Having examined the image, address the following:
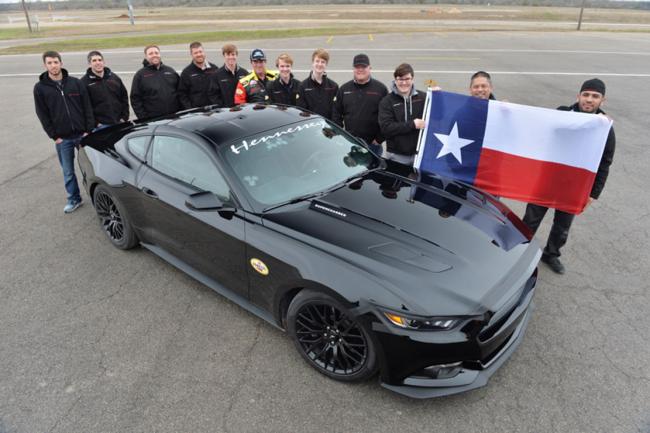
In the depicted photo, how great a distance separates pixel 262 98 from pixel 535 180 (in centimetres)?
360

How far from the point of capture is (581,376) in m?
3.09

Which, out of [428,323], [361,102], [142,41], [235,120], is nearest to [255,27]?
[142,41]

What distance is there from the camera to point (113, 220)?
15.5 feet

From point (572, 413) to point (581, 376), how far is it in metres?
0.39

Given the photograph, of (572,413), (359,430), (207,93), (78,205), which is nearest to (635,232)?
(572,413)

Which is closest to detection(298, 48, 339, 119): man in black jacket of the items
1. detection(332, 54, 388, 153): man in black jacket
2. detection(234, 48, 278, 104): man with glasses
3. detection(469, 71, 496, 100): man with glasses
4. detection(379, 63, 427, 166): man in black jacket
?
detection(332, 54, 388, 153): man in black jacket

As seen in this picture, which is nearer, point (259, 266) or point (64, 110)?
point (259, 266)

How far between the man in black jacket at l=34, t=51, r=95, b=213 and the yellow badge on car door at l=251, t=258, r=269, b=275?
12.1ft

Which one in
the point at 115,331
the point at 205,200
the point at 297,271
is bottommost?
the point at 115,331

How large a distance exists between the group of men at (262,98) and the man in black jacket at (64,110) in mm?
11

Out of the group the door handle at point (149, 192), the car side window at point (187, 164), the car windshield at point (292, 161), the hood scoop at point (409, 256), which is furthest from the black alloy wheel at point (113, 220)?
the hood scoop at point (409, 256)

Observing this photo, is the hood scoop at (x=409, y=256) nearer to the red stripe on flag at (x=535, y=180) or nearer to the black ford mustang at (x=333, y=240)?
the black ford mustang at (x=333, y=240)

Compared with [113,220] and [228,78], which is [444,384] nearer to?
[113,220]

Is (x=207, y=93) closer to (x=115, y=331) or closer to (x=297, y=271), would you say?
(x=115, y=331)
